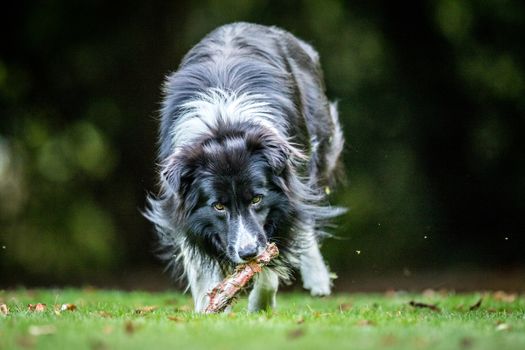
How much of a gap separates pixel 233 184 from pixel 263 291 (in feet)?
3.41

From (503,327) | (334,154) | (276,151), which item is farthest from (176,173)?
(334,154)

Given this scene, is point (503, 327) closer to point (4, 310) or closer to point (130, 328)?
point (130, 328)

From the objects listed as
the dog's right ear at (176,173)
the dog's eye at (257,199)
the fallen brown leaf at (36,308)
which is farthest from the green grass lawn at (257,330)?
the dog's right ear at (176,173)

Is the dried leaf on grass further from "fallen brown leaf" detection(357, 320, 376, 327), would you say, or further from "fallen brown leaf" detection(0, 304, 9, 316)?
"fallen brown leaf" detection(0, 304, 9, 316)

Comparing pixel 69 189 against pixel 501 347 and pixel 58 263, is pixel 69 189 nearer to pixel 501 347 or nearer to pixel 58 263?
pixel 58 263

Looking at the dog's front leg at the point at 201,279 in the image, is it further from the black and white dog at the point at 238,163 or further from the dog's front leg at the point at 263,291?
the dog's front leg at the point at 263,291

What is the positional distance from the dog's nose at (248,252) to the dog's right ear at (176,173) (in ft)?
2.19

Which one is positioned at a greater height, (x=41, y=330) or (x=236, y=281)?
(x=236, y=281)

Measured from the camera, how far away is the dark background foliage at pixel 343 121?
13039 millimetres

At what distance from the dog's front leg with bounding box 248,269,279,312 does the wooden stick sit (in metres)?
0.55

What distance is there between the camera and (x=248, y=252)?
608 cm

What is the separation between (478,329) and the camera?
532 centimetres

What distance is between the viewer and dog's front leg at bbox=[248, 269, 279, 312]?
22.6 ft

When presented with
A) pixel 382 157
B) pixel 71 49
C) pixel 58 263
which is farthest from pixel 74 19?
pixel 382 157
